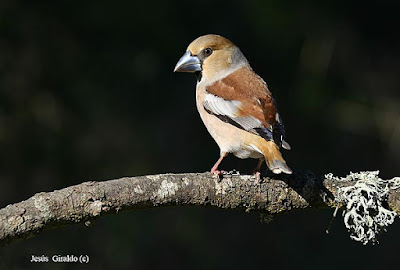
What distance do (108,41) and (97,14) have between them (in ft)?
0.75

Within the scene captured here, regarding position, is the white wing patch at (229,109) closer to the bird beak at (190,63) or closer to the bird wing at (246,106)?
the bird wing at (246,106)

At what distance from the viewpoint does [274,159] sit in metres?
3.29

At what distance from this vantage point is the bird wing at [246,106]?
3.45m

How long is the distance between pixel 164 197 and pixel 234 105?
0.90 meters

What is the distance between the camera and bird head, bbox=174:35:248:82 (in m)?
4.05

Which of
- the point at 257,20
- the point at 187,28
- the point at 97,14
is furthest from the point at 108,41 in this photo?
the point at 257,20

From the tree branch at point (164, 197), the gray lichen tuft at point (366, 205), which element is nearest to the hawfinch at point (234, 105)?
the tree branch at point (164, 197)

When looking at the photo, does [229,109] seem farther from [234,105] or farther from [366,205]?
[366,205]

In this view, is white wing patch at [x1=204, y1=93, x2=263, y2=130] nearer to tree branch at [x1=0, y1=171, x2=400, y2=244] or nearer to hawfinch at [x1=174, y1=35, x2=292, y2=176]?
hawfinch at [x1=174, y1=35, x2=292, y2=176]

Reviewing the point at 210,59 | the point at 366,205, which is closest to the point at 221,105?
the point at 210,59

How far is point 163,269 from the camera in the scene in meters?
5.93

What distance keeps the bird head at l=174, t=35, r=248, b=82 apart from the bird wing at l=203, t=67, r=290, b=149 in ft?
0.40

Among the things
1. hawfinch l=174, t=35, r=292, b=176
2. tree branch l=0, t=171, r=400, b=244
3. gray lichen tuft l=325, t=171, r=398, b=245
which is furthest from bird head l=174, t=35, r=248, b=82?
gray lichen tuft l=325, t=171, r=398, b=245

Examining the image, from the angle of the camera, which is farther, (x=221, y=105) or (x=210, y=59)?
(x=210, y=59)
